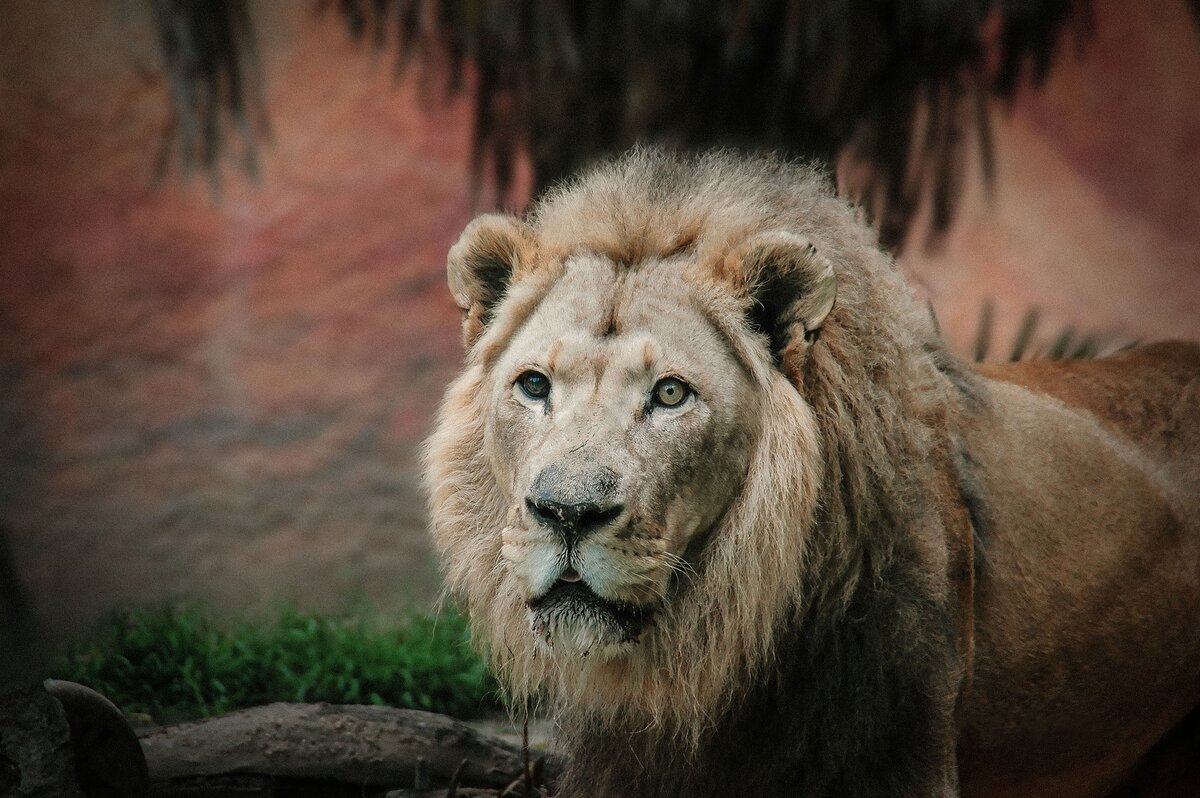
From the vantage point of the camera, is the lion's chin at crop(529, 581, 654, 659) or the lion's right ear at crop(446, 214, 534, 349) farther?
the lion's right ear at crop(446, 214, 534, 349)

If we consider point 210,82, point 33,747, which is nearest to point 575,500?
point 33,747

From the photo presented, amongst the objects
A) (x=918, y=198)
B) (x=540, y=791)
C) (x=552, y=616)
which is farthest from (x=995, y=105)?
(x=552, y=616)

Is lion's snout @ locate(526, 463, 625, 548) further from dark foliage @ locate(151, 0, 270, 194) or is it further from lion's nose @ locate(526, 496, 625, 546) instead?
dark foliage @ locate(151, 0, 270, 194)

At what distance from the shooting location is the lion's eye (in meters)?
2.73

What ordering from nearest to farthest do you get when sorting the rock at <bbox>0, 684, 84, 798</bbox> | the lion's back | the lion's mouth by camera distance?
1. the lion's mouth
2. the rock at <bbox>0, 684, 84, 798</bbox>
3. the lion's back

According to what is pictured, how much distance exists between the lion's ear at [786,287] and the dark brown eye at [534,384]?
507 mm

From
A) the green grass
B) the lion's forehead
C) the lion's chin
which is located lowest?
the green grass

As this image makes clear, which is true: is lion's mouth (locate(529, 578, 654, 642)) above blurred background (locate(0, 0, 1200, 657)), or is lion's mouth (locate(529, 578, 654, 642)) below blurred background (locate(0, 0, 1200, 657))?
below

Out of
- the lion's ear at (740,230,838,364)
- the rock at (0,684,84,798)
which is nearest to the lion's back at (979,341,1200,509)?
the lion's ear at (740,230,838,364)

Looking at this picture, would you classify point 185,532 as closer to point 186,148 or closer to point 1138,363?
point 186,148

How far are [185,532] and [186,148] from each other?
6.35 ft

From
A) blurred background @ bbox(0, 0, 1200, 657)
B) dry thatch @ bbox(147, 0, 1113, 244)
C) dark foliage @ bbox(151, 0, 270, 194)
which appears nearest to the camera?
dry thatch @ bbox(147, 0, 1113, 244)

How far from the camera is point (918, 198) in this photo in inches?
241

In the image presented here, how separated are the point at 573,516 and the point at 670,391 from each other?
0.42m
